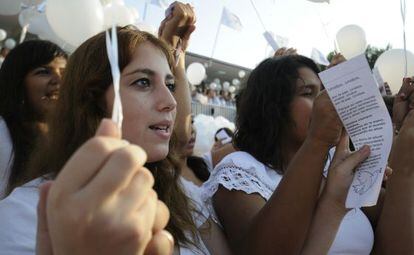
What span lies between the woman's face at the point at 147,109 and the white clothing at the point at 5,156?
0.88 meters

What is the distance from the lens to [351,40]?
337cm

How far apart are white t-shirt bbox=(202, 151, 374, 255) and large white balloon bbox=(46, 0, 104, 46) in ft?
4.40

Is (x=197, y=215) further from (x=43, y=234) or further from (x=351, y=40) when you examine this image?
(x=351, y=40)

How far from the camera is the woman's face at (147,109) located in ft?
3.01

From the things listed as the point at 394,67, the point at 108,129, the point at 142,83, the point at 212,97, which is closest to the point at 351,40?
the point at 394,67

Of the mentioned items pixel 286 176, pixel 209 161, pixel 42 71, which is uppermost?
pixel 286 176

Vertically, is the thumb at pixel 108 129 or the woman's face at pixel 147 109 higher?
the thumb at pixel 108 129

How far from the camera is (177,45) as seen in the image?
1.57m

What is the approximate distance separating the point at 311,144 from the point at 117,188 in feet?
2.53

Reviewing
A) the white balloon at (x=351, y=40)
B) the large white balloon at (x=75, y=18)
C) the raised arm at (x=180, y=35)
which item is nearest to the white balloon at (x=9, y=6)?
the large white balloon at (x=75, y=18)

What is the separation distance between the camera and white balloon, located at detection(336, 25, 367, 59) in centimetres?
333

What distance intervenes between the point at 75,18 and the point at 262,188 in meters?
1.57

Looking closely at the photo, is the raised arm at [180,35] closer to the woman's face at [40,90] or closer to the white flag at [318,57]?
the woman's face at [40,90]

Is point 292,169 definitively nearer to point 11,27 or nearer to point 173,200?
point 173,200
